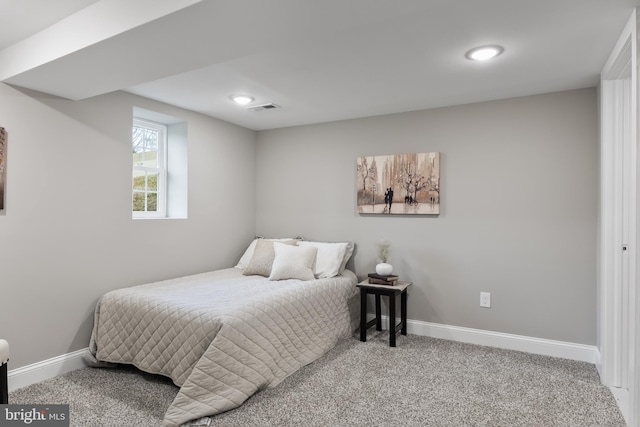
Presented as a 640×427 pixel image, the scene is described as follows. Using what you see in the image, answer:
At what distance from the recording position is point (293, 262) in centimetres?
349

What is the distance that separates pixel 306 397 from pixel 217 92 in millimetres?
2387

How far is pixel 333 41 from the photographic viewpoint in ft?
7.22

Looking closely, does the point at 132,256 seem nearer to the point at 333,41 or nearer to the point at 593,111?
the point at 333,41

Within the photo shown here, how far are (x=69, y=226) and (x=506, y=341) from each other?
3610 mm

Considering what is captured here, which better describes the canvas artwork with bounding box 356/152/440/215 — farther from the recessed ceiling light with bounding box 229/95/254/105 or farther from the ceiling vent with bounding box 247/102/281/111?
the recessed ceiling light with bounding box 229/95/254/105

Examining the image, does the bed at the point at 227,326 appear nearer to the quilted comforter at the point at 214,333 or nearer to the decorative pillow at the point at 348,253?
the quilted comforter at the point at 214,333

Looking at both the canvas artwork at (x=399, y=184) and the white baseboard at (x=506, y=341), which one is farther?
the canvas artwork at (x=399, y=184)

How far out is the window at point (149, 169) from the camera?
3543mm

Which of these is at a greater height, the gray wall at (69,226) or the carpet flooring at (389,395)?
the gray wall at (69,226)

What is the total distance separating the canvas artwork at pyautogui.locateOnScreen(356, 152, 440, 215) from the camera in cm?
353

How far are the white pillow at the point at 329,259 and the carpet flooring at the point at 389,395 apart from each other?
80 cm

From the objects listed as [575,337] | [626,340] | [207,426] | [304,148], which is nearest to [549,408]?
[626,340]

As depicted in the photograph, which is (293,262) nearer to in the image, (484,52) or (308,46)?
(308,46)

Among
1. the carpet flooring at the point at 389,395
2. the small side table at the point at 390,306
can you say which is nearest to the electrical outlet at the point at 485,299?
the carpet flooring at the point at 389,395
